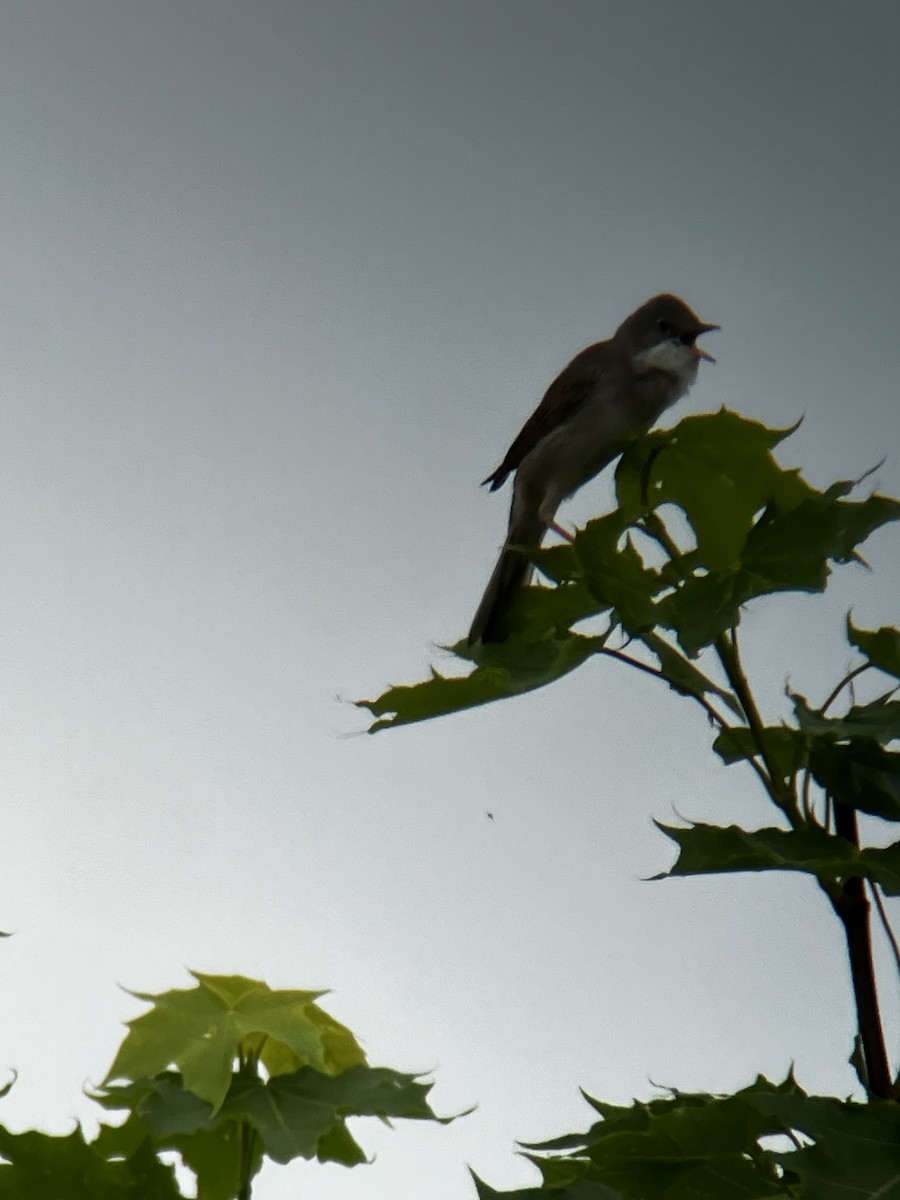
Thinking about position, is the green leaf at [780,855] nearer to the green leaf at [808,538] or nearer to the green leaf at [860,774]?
the green leaf at [860,774]

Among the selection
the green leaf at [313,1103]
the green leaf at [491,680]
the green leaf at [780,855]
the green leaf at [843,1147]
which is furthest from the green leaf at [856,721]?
the green leaf at [313,1103]

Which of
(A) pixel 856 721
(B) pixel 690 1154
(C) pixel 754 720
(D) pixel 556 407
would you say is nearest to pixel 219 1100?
(B) pixel 690 1154

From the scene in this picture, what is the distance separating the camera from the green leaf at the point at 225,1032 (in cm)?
179

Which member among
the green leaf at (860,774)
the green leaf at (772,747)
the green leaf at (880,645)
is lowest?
the green leaf at (860,774)

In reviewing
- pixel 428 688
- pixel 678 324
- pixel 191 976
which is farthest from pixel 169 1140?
pixel 678 324

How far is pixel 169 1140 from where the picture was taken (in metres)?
1.82

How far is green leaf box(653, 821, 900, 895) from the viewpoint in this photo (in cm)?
164

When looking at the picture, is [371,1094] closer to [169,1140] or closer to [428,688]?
[169,1140]

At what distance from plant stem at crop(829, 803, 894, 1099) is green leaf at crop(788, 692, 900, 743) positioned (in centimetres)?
14

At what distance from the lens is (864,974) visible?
1.63m

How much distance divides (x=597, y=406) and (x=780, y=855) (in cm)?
227

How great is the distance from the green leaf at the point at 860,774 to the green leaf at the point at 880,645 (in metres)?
0.28

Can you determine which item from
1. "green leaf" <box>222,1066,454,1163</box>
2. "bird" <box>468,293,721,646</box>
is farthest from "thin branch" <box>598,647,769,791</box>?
Answer: "bird" <box>468,293,721,646</box>

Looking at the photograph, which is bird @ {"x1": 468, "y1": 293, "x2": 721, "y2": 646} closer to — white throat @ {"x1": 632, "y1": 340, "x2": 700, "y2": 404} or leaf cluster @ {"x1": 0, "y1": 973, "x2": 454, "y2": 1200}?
white throat @ {"x1": 632, "y1": 340, "x2": 700, "y2": 404}
